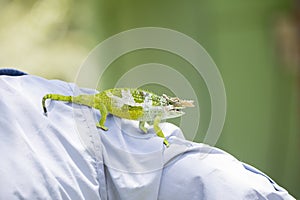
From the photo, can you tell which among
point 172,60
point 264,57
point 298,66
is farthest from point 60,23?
point 298,66

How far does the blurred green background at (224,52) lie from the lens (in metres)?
1.73

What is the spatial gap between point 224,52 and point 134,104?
1.08 meters

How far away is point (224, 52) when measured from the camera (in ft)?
5.80

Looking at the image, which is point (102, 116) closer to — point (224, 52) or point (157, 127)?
point (157, 127)

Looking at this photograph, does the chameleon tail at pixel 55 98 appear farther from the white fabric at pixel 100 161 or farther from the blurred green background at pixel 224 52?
the blurred green background at pixel 224 52

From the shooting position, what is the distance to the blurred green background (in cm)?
173

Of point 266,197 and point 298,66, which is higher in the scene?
point 298,66

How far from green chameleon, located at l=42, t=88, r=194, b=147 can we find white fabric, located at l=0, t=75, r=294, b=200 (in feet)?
0.06

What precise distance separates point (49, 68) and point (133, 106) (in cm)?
114

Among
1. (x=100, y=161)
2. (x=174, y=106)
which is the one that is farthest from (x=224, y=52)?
(x=100, y=161)

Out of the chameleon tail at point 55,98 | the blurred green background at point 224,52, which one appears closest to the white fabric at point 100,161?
the chameleon tail at point 55,98

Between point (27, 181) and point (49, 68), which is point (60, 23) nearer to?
point (49, 68)

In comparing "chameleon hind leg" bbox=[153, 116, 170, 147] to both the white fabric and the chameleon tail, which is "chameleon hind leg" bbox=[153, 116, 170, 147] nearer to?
the white fabric

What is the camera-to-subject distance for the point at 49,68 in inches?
71.9
